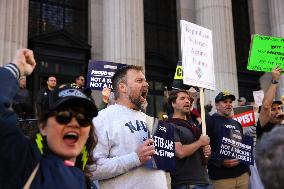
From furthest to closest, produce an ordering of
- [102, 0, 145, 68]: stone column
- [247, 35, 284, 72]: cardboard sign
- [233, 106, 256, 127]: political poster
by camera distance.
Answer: [102, 0, 145, 68]: stone column
[233, 106, 256, 127]: political poster
[247, 35, 284, 72]: cardboard sign

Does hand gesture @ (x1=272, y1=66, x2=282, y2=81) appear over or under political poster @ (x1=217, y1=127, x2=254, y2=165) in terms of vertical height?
over

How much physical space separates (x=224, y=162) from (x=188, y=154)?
1.22 meters

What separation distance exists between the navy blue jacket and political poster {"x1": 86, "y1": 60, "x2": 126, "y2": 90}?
272 inches

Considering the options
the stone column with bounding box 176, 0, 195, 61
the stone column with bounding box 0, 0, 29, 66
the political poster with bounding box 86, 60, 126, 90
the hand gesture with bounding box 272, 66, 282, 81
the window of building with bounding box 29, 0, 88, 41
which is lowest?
the hand gesture with bounding box 272, 66, 282, 81

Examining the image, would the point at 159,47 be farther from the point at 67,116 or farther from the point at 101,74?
the point at 67,116

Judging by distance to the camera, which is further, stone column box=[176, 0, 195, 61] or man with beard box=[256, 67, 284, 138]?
stone column box=[176, 0, 195, 61]

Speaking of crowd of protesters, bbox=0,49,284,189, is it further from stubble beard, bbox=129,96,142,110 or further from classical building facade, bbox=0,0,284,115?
classical building facade, bbox=0,0,284,115

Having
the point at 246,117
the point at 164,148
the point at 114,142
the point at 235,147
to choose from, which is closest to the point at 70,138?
the point at 114,142

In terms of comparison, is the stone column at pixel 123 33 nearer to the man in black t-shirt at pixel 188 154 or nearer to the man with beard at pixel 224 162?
Result: the man with beard at pixel 224 162

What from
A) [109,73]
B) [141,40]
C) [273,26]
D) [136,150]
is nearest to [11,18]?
[141,40]

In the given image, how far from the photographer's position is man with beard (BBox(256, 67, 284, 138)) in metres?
6.35

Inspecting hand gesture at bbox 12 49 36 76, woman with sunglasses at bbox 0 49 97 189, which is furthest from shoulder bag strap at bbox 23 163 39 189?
hand gesture at bbox 12 49 36 76

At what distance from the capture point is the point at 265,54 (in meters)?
8.09

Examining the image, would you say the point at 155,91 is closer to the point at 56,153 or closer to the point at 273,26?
the point at 273,26
